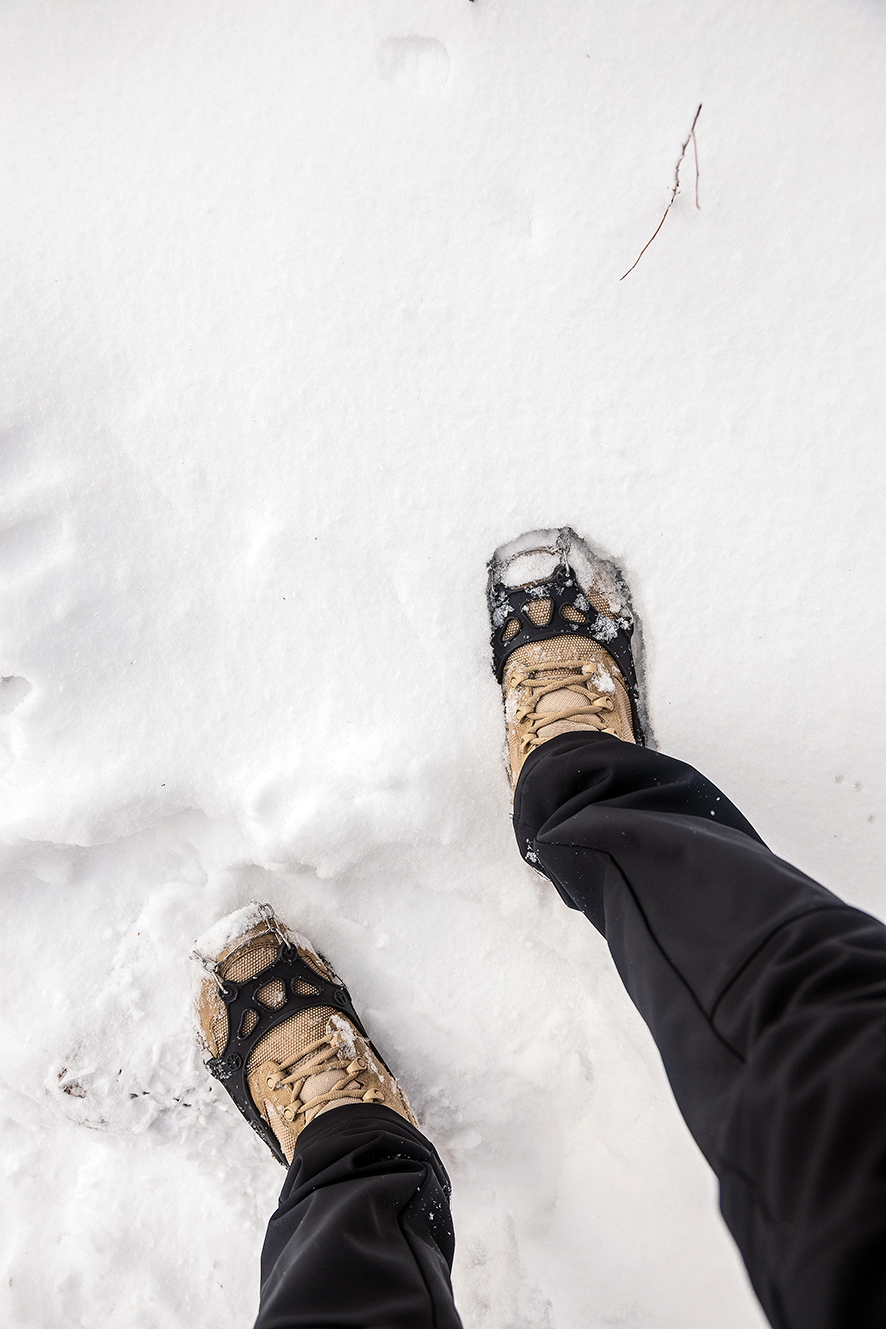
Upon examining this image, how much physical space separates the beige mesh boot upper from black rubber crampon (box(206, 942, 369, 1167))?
19.7 inches

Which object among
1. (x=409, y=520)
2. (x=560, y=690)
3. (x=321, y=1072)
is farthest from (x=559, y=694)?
(x=321, y=1072)

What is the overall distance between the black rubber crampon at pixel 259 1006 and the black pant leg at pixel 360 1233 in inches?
6.5

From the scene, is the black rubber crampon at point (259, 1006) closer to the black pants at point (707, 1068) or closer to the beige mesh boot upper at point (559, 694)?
the black pants at point (707, 1068)

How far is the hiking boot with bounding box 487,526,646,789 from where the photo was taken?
125 cm

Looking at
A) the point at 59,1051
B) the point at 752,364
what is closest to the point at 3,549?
the point at 59,1051

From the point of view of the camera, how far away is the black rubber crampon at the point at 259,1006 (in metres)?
1.28

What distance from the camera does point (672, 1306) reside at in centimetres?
120

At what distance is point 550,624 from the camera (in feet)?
4.26

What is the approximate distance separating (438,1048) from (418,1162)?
0.24 meters

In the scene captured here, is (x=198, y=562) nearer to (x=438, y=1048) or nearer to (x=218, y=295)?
(x=218, y=295)

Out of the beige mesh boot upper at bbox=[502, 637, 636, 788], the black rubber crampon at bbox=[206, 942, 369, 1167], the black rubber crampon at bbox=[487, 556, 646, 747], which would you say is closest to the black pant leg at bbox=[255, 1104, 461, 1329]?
the black rubber crampon at bbox=[206, 942, 369, 1167]

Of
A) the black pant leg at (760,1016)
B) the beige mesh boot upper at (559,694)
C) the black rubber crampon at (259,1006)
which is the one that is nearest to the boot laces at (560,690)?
the beige mesh boot upper at (559,694)

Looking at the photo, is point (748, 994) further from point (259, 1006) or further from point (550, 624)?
point (259, 1006)

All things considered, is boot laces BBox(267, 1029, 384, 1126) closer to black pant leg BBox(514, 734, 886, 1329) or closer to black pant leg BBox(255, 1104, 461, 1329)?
black pant leg BBox(255, 1104, 461, 1329)
